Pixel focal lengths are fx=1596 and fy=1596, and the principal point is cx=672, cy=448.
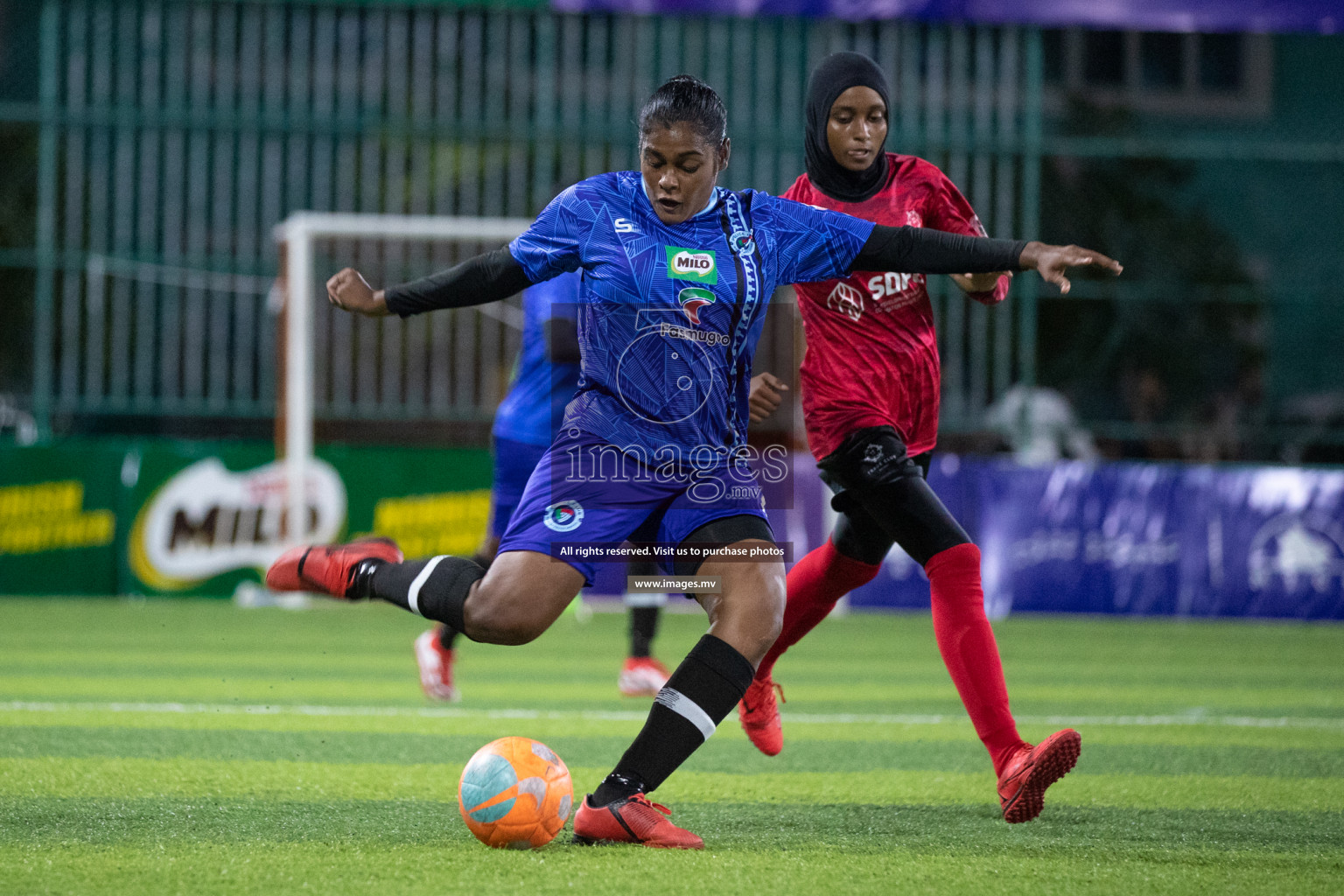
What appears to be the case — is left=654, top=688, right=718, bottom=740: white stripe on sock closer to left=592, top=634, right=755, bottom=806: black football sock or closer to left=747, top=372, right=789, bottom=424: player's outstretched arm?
left=592, top=634, right=755, bottom=806: black football sock

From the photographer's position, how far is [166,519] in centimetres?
1227

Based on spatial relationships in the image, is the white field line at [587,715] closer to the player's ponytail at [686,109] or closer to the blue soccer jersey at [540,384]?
the blue soccer jersey at [540,384]

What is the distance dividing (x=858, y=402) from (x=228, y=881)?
2305mm

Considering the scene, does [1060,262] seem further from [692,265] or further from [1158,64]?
[1158,64]

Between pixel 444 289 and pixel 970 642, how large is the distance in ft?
5.84

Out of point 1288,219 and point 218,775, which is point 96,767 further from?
point 1288,219

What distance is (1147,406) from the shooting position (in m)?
16.4

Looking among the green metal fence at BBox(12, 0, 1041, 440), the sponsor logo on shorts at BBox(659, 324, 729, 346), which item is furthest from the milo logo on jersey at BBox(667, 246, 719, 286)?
the green metal fence at BBox(12, 0, 1041, 440)

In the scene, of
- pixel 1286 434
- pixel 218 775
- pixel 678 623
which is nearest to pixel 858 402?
pixel 218 775

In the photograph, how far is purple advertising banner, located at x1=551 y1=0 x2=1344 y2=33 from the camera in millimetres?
13672

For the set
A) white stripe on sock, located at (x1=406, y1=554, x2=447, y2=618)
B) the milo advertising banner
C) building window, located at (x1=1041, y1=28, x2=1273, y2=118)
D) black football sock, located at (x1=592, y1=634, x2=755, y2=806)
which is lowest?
the milo advertising banner

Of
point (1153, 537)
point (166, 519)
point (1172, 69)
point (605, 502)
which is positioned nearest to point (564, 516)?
point (605, 502)

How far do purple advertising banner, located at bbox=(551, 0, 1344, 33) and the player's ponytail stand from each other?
10.0 metres

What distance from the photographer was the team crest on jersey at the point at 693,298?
3.91 meters
